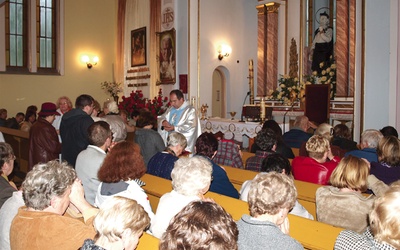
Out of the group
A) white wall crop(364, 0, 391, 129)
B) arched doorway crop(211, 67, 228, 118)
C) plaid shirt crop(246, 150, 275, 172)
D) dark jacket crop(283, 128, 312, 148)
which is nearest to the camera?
plaid shirt crop(246, 150, 275, 172)

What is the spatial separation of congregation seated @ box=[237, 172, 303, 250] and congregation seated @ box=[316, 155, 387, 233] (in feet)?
2.12

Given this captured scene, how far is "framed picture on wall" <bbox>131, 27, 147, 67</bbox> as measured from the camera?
1501 centimetres

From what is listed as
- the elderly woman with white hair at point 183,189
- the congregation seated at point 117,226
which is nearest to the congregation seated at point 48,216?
the congregation seated at point 117,226

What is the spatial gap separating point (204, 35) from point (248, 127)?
4331 millimetres

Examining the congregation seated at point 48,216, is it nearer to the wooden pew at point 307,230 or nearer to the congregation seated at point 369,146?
the wooden pew at point 307,230

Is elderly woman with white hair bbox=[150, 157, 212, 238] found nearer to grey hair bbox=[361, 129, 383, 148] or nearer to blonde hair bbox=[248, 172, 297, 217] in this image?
blonde hair bbox=[248, 172, 297, 217]

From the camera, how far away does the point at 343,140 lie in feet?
20.0

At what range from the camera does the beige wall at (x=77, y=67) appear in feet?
47.7

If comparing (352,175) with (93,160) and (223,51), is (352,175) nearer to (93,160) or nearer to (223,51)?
(93,160)

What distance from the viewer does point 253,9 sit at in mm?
15039

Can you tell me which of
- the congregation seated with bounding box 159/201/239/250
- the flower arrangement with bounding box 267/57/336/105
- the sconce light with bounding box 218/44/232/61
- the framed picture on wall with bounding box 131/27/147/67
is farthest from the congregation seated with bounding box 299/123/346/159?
the framed picture on wall with bounding box 131/27/147/67

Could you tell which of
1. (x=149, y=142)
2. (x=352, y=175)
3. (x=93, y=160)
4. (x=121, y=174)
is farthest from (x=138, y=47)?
(x=352, y=175)

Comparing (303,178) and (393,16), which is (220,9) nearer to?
(393,16)

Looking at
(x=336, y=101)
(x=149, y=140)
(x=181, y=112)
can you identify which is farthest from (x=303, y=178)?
(x=336, y=101)
